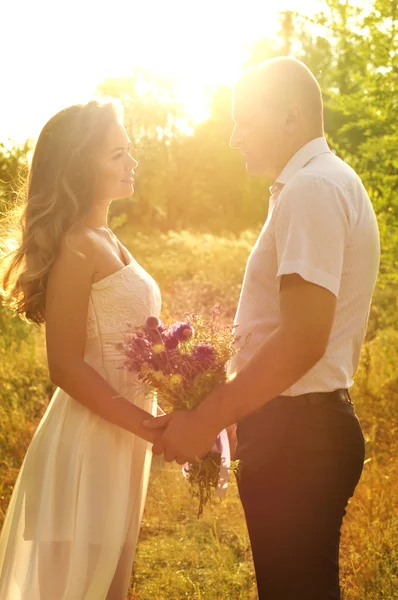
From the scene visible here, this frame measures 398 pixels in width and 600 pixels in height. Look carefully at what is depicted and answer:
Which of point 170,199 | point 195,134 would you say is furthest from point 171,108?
point 170,199

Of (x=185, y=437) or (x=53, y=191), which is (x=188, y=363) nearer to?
(x=185, y=437)

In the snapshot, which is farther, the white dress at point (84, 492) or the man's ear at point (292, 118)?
the white dress at point (84, 492)

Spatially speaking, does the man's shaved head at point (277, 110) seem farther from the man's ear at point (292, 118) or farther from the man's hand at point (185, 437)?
the man's hand at point (185, 437)

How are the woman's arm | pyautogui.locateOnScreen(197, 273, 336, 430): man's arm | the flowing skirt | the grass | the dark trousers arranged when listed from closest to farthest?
pyautogui.locateOnScreen(197, 273, 336, 430): man's arm < the dark trousers < the woman's arm < the flowing skirt < the grass

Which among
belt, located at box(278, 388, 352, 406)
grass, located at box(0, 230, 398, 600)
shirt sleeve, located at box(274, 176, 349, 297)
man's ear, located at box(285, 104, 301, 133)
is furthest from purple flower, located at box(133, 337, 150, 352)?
grass, located at box(0, 230, 398, 600)

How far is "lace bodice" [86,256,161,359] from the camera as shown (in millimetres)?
3229

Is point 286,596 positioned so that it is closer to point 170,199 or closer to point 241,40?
point 241,40

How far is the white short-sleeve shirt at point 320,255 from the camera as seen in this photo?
7.94 ft

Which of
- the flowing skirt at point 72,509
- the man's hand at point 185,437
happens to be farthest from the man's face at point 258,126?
the flowing skirt at point 72,509

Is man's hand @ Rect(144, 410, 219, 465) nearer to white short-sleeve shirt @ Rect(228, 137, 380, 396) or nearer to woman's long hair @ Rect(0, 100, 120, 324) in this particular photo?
white short-sleeve shirt @ Rect(228, 137, 380, 396)

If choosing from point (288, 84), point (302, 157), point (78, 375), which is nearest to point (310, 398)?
point (302, 157)

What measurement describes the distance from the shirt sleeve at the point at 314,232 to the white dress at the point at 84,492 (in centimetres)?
102

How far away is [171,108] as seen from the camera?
147ft

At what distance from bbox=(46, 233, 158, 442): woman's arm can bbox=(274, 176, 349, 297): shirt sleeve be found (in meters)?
0.93
